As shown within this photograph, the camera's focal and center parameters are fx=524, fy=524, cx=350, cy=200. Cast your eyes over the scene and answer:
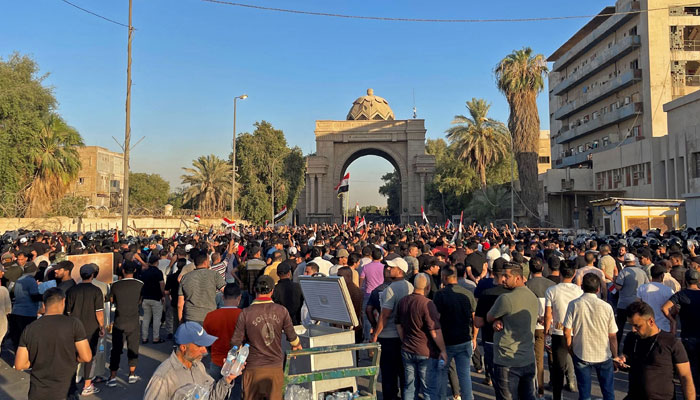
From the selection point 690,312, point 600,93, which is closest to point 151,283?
point 690,312

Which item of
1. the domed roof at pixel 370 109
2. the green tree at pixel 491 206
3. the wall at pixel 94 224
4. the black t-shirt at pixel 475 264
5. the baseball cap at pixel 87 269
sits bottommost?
the black t-shirt at pixel 475 264

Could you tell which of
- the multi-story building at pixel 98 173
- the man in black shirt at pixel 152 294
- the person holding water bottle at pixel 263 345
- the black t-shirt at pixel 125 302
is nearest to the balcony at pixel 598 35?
the man in black shirt at pixel 152 294

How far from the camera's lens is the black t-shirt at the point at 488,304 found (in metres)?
5.57

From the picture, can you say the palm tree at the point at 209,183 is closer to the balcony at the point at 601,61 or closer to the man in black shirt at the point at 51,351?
the balcony at the point at 601,61

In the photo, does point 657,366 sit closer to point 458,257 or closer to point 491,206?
point 458,257

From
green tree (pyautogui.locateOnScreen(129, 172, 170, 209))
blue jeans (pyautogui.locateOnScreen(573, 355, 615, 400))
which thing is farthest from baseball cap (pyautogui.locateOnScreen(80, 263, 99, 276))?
green tree (pyautogui.locateOnScreen(129, 172, 170, 209))

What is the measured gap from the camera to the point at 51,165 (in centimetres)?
2842

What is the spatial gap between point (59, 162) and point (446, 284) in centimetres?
2869

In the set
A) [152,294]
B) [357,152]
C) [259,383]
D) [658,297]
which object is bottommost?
[259,383]

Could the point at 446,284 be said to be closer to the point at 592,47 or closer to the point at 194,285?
the point at 194,285

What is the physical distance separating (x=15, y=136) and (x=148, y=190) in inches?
1912

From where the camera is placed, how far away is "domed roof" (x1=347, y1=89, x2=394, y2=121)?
211 feet

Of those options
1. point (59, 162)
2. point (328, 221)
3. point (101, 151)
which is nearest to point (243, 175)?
point (328, 221)

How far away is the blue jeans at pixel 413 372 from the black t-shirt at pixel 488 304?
0.78 metres
